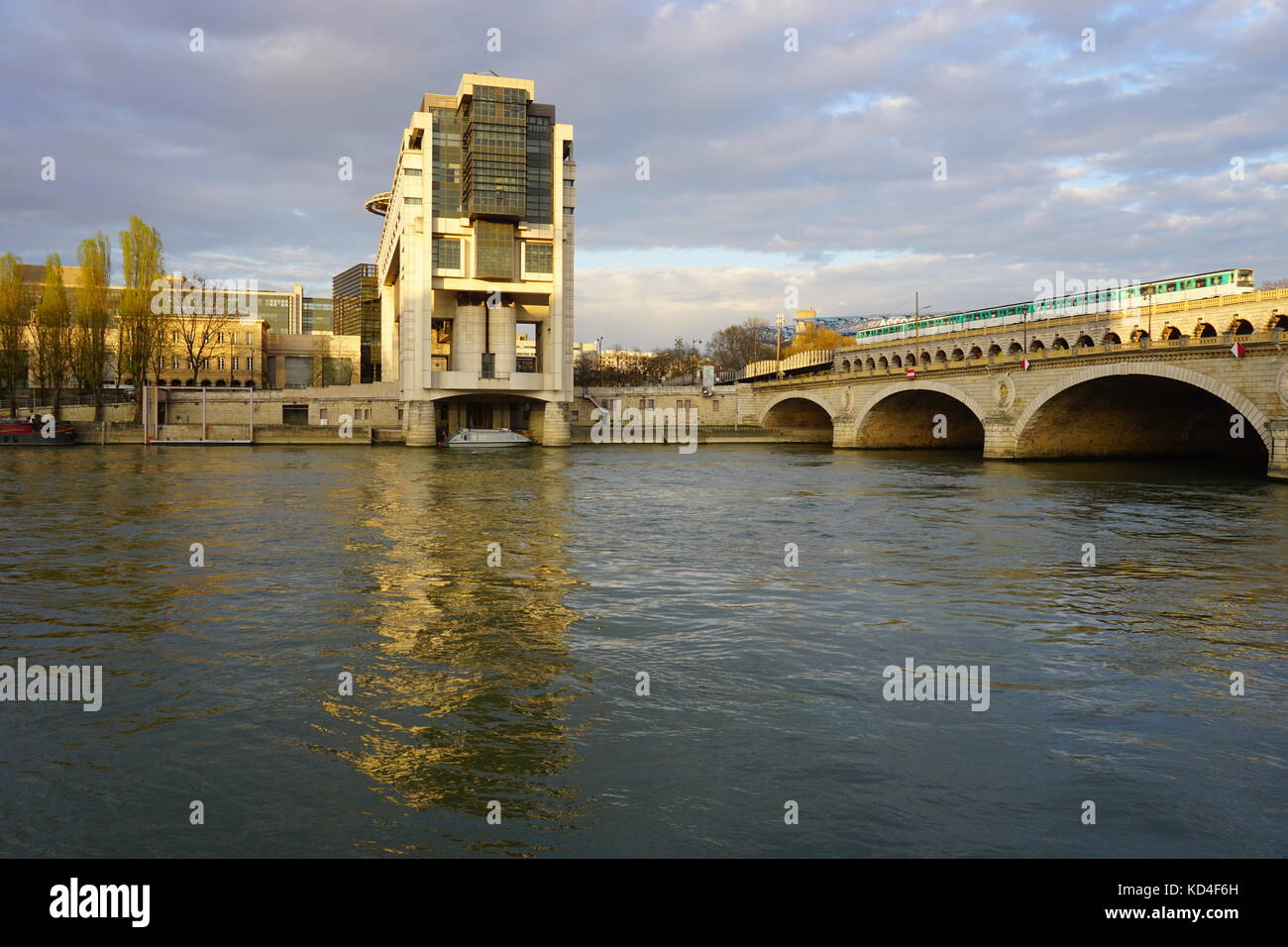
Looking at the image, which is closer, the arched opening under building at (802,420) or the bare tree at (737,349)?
the arched opening under building at (802,420)

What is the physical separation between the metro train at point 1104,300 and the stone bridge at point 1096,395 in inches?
56.6

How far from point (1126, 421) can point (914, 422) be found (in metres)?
19.9

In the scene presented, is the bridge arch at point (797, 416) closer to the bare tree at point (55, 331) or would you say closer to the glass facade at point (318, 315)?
the bare tree at point (55, 331)

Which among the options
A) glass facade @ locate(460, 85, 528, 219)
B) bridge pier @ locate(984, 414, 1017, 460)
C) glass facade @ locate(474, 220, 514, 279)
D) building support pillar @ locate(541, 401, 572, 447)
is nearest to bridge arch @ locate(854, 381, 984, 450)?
bridge pier @ locate(984, 414, 1017, 460)

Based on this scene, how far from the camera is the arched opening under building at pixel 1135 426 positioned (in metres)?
47.3

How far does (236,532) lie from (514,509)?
8.08 metres

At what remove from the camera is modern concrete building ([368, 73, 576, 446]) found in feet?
231

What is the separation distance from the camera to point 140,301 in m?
69.6

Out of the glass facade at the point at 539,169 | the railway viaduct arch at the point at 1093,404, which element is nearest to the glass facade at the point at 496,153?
the glass facade at the point at 539,169

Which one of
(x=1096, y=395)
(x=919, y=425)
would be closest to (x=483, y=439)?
(x=919, y=425)

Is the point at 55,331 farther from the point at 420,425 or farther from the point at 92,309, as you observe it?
the point at 420,425

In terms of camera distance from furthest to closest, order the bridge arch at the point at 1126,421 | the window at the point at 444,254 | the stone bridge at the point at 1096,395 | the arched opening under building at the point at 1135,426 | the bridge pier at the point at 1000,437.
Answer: the window at the point at 444,254 < the bridge pier at the point at 1000,437 < the arched opening under building at the point at 1135,426 < the bridge arch at the point at 1126,421 < the stone bridge at the point at 1096,395
